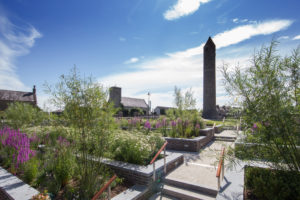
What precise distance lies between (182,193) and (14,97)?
42.1 m

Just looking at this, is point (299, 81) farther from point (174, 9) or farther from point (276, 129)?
point (174, 9)

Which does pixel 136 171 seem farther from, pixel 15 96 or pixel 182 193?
pixel 15 96

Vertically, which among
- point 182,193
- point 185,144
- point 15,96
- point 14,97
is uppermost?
point 15,96

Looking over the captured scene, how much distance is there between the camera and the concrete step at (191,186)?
391 centimetres

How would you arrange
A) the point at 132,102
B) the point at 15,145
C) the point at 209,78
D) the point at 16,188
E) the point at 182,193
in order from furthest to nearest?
the point at 132,102
the point at 209,78
the point at 15,145
the point at 182,193
the point at 16,188

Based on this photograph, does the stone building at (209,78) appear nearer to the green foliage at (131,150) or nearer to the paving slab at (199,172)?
the paving slab at (199,172)

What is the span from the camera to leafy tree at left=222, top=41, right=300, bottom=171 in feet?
9.00

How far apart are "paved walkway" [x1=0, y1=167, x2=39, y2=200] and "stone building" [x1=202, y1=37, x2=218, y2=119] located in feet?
87.6

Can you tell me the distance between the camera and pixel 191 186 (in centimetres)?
419

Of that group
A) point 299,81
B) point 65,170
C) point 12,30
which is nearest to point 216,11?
point 299,81

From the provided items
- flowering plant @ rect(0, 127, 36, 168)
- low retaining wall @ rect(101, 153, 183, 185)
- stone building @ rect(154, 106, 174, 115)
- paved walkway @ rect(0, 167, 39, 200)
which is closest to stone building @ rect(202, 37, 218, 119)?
stone building @ rect(154, 106, 174, 115)

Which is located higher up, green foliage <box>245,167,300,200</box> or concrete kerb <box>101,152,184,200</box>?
green foliage <box>245,167,300,200</box>

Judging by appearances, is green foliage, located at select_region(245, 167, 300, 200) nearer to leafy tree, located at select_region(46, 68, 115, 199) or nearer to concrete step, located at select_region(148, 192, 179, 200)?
concrete step, located at select_region(148, 192, 179, 200)

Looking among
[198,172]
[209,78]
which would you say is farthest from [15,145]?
[209,78]
